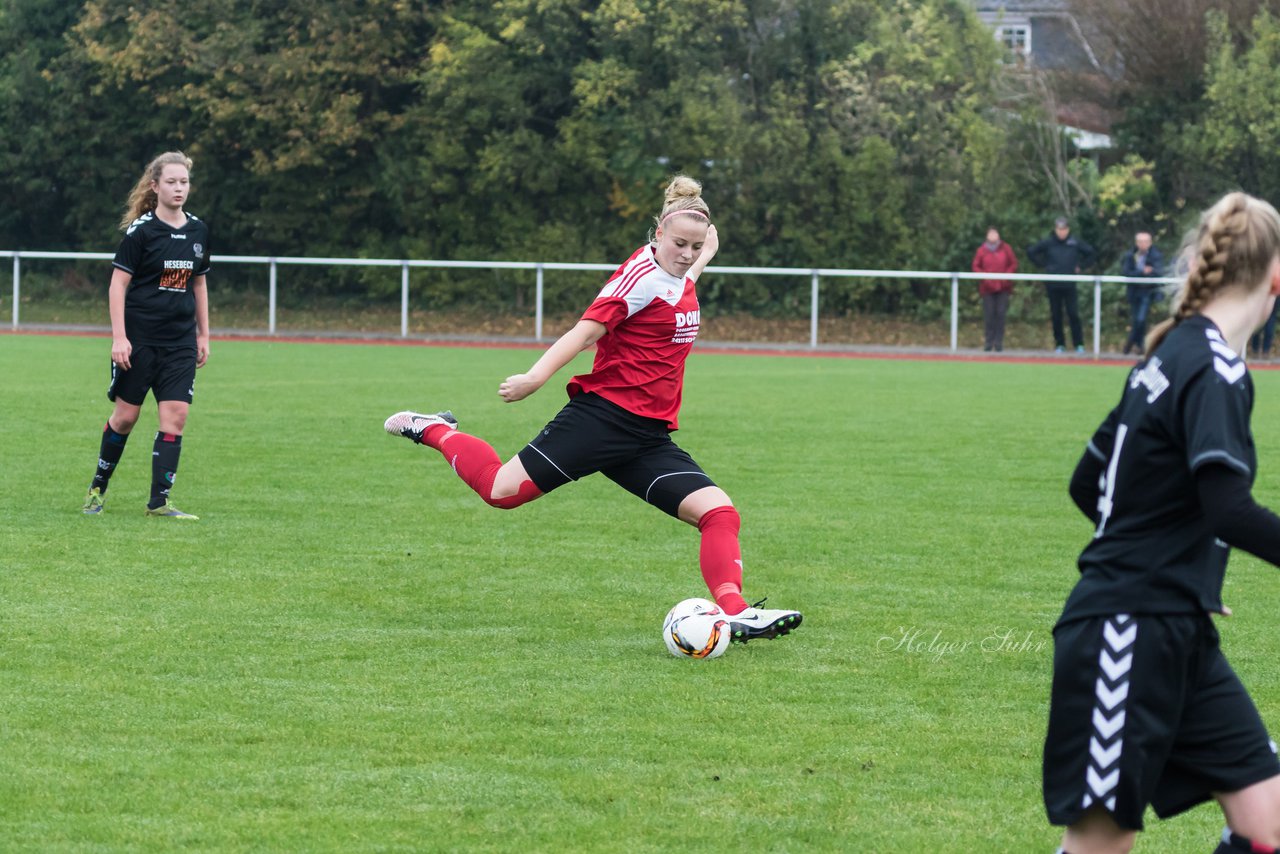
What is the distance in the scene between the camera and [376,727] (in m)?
5.43

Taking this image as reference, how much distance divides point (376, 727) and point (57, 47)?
3471 centimetres

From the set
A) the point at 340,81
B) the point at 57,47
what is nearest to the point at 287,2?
the point at 340,81

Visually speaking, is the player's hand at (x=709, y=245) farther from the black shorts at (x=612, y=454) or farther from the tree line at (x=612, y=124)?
the tree line at (x=612, y=124)

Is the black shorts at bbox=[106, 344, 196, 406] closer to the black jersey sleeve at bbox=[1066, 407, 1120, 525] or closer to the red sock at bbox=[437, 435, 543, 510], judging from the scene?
the red sock at bbox=[437, 435, 543, 510]

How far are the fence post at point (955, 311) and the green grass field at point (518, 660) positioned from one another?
1556 cm

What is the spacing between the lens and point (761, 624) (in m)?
6.70

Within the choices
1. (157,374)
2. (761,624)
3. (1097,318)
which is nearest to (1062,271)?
(1097,318)

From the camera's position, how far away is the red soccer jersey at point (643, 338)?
6719 mm

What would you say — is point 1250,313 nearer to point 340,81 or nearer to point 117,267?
point 117,267

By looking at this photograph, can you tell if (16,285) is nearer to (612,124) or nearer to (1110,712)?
(612,124)

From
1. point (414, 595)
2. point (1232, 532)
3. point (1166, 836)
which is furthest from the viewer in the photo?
point (414, 595)

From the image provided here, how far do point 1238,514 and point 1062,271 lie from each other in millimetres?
26001

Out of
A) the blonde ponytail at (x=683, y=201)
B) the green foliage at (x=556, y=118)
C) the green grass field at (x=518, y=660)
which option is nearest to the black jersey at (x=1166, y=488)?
the green grass field at (x=518, y=660)

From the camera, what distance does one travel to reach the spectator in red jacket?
92.9ft
